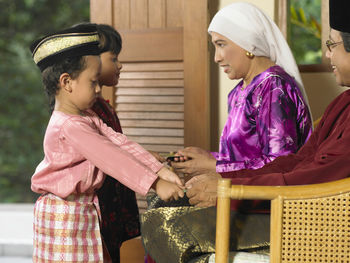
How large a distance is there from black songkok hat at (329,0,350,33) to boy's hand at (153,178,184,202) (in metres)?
0.74

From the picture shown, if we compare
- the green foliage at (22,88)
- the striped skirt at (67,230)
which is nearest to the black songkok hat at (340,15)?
the striped skirt at (67,230)

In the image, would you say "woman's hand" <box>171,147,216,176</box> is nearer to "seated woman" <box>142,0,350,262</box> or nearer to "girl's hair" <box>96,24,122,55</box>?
"seated woman" <box>142,0,350,262</box>

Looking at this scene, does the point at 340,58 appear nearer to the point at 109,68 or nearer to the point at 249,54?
the point at 249,54

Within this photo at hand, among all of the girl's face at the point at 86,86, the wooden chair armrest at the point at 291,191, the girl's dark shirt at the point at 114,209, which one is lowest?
the girl's dark shirt at the point at 114,209

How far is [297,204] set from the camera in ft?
4.50

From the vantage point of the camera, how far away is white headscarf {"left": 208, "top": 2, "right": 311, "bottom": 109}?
2.11 m

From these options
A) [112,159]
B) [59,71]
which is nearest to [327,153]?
[112,159]

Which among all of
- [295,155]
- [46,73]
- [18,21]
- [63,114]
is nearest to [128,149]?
[63,114]

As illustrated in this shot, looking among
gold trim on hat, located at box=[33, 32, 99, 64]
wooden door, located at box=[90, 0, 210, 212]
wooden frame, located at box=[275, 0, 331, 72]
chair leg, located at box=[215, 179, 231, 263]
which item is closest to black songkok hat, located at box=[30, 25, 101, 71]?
gold trim on hat, located at box=[33, 32, 99, 64]

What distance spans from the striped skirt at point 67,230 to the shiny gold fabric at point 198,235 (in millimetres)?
275

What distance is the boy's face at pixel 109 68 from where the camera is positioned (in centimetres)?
233

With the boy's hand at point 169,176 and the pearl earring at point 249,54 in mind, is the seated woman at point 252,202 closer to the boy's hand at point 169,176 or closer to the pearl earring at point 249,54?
the boy's hand at point 169,176

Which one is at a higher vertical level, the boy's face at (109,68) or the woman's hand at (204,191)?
the boy's face at (109,68)

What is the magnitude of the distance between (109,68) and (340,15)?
1138 mm
